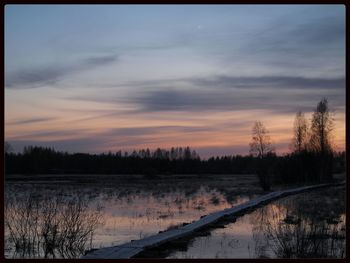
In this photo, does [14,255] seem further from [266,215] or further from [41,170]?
[41,170]

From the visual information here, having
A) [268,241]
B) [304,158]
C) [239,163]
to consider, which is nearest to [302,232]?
[268,241]

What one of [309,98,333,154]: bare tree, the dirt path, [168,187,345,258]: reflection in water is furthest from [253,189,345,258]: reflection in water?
[309,98,333,154]: bare tree

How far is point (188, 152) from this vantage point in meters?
179

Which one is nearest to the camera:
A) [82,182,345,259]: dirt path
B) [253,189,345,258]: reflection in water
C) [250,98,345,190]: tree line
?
[82,182,345,259]: dirt path

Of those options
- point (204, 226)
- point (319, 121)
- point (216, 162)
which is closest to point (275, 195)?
point (204, 226)

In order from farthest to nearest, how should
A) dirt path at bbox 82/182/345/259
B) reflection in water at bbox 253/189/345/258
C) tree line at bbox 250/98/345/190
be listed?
tree line at bbox 250/98/345/190 < reflection in water at bbox 253/189/345/258 < dirt path at bbox 82/182/345/259

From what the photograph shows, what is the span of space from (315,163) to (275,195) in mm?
27178

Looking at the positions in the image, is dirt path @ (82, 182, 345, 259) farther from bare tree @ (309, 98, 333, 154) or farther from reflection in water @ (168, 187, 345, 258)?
bare tree @ (309, 98, 333, 154)

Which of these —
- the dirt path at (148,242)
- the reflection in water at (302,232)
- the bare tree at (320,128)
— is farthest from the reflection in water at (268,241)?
the bare tree at (320,128)

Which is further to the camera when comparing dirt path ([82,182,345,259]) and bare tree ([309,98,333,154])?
bare tree ([309,98,333,154])

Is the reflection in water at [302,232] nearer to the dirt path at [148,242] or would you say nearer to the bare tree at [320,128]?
the dirt path at [148,242]

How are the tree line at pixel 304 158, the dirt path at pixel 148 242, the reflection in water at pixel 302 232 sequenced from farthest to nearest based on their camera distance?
the tree line at pixel 304 158 → the reflection in water at pixel 302 232 → the dirt path at pixel 148 242
